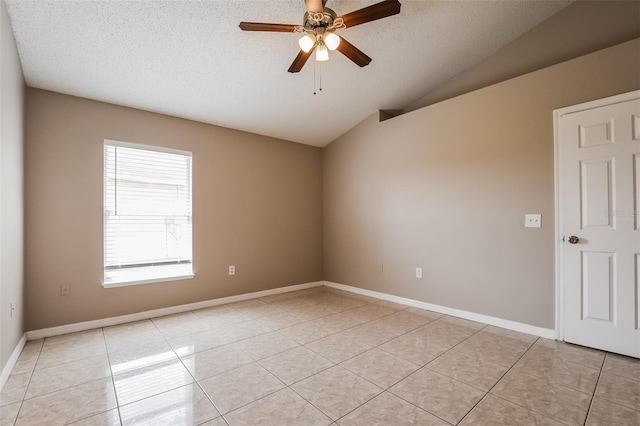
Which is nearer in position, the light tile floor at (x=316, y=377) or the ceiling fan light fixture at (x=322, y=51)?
the light tile floor at (x=316, y=377)

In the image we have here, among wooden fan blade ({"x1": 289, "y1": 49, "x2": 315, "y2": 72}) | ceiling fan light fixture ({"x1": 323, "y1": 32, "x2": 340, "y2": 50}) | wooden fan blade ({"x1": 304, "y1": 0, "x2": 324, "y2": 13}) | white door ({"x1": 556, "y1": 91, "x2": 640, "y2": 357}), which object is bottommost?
white door ({"x1": 556, "y1": 91, "x2": 640, "y2": 357})

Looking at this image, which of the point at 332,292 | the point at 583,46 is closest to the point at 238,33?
the point at 583,46

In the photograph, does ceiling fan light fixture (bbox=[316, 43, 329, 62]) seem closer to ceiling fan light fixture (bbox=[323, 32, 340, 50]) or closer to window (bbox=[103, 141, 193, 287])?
ceiling fan light fixture (bbox=[323, 32, 340, 50])

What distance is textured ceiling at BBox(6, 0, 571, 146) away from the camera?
7.76 feet

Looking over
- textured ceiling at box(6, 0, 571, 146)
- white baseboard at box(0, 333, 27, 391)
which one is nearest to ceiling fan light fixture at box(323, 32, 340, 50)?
textured ceiling at box(6, 0, 571, 146)

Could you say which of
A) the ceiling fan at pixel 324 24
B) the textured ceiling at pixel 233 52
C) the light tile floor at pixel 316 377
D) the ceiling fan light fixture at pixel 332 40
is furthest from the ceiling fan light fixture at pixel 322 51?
the light tile floor at pixel 316 377

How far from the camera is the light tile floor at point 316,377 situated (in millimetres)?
1739

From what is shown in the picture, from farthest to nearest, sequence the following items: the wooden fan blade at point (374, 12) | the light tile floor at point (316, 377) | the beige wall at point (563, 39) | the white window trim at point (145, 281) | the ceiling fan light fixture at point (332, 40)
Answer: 1. the white window trim at point (145, 281)
2. the beige wall at point (563, 39)
3. the ceiling fan light fixture at point (332, 40)
4. the wooden fan blade at point (374, 12)
5. the light tile floor at point (316, 377)

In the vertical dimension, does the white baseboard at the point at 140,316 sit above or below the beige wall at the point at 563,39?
below

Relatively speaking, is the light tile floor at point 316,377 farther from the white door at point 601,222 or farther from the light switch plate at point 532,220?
the light switch plate at point 532,220

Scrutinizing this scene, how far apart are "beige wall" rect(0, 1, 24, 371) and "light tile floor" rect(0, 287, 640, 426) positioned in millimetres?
366

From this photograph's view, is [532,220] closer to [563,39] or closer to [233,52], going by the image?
[563,39]

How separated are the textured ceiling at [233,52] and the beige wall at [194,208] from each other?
0.91ft

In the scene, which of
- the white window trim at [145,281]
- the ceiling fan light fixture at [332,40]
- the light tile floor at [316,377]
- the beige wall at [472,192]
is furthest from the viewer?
the white window trim at [145,281]
